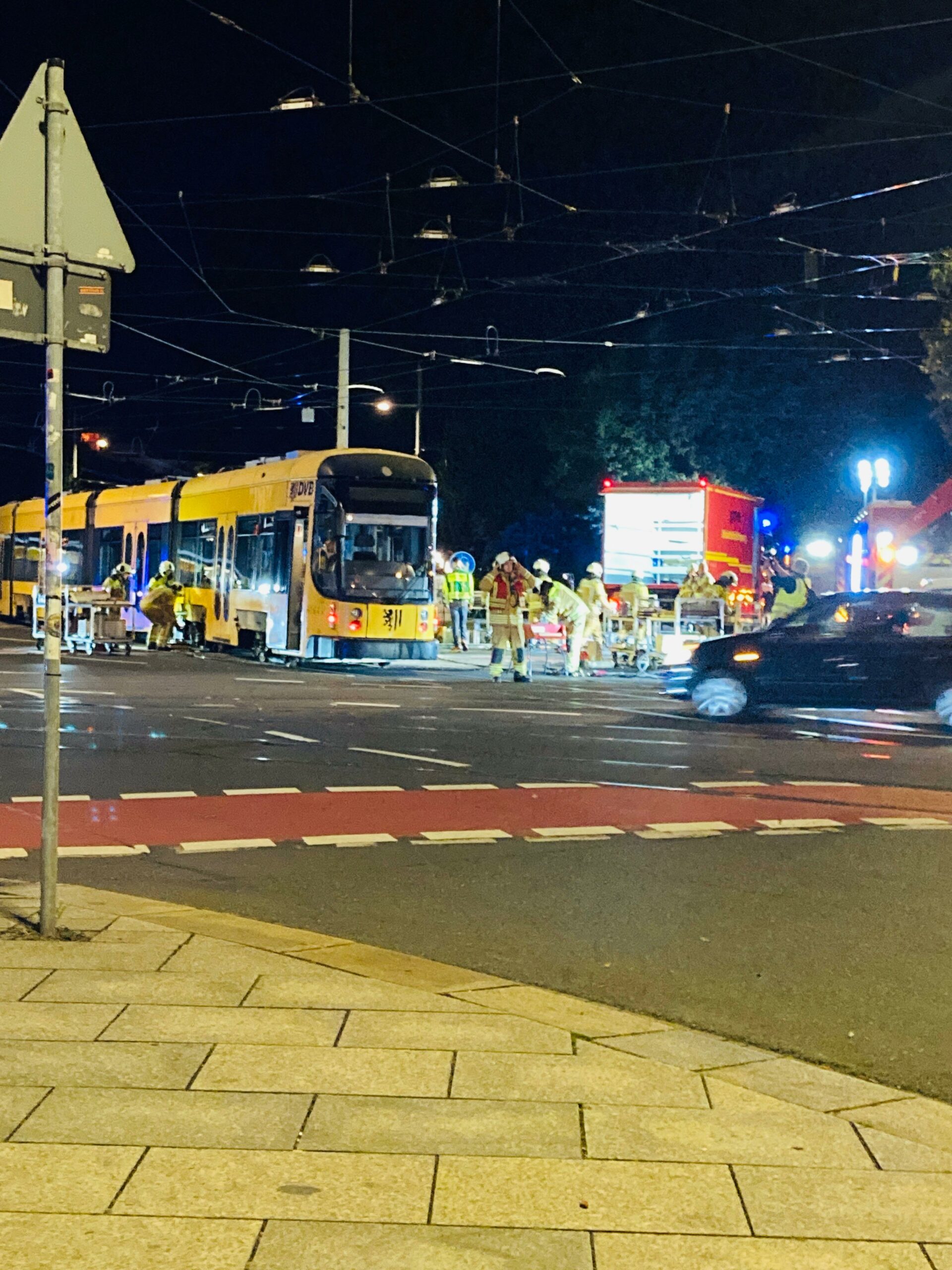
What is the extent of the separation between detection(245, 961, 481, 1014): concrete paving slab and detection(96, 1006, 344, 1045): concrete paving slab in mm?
101

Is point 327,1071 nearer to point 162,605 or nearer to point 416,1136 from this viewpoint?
point 416,1136

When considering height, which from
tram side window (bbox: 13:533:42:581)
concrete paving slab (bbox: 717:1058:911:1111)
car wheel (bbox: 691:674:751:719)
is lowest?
concrete paving slab (bbox: 717:1058:911:1111)

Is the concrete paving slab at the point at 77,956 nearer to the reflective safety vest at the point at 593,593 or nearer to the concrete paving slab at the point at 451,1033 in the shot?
the concrete paving slab at the point at 451,1033

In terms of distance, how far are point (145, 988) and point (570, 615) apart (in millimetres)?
19359

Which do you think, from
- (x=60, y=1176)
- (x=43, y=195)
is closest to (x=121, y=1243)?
(x=60, y=1176)

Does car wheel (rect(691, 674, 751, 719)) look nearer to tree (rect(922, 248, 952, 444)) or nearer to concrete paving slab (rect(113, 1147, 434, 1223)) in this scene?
concrete paving slab (rect(113, 1147, 434, 1223))

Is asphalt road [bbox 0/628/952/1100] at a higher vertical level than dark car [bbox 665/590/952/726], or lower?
lower

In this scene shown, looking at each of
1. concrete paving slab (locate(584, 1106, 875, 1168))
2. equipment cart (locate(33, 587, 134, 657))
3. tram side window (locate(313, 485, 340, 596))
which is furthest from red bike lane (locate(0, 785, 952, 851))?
equipment cart (locate(33, 587, 134, 657))

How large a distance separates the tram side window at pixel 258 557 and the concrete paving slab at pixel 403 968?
19.9 metres

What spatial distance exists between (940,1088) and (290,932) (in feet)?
9.92

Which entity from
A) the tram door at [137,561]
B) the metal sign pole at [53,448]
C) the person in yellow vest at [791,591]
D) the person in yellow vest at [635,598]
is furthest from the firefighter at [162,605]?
the metal sign pole at [53,448]

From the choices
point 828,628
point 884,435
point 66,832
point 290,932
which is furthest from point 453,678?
point 884,435

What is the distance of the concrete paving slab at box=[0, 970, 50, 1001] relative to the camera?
5734 mm

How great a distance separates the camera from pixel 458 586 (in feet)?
108
